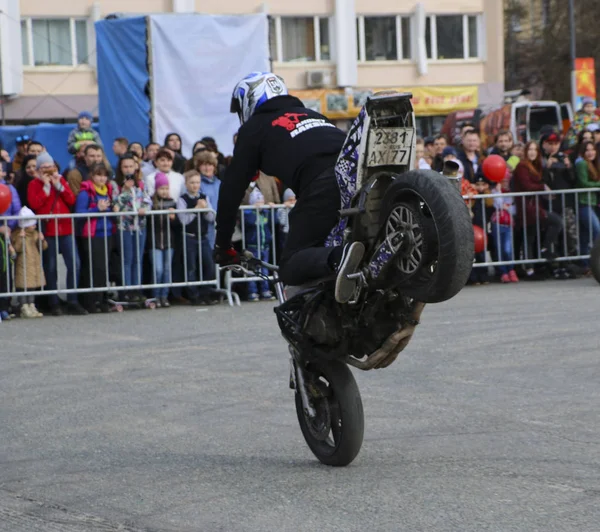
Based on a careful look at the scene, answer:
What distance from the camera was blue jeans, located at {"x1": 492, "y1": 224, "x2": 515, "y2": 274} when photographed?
16688 millimetres

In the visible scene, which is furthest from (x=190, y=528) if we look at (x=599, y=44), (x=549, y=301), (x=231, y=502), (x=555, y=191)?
(x=599, y=44)

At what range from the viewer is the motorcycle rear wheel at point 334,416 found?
21.7 ft

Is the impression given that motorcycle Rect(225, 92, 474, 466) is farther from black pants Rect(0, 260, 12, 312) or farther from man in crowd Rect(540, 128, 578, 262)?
man in crowd Rect(540, 128, 578, 262)

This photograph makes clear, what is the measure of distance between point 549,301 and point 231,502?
8.65 metres

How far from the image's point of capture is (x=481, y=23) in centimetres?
5222

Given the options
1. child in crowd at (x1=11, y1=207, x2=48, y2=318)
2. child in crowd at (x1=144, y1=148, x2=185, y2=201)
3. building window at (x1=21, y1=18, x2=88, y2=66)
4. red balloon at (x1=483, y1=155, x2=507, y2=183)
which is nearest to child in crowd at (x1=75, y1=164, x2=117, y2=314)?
child in crowd at (x1=11, y1=207, x2=48, y2=318)

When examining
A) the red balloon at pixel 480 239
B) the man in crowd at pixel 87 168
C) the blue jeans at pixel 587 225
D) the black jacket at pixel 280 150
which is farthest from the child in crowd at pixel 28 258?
the black jacket at pixel 280 150

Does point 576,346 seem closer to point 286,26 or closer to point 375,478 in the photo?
point 375,478

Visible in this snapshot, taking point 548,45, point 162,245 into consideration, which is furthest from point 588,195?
point 548,45

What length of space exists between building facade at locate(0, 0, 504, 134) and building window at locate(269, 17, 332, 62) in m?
0.04

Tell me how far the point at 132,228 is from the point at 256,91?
817 cm

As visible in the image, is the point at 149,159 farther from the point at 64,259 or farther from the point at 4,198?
the point at 4,198

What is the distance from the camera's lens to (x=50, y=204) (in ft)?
48.1

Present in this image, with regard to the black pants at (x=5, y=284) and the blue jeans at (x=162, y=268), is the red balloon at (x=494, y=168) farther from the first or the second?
the black pants at (x=5, y=284)
